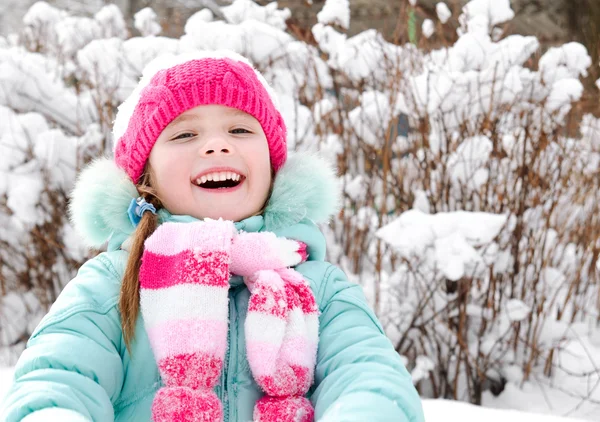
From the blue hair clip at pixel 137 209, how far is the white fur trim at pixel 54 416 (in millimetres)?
633

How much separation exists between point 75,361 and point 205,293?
34 centimetres

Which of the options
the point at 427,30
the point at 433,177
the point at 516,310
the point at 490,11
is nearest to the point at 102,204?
the point at 433,177

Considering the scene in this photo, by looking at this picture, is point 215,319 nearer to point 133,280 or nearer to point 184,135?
point 133,280

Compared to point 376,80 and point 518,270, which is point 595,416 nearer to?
point 518,270

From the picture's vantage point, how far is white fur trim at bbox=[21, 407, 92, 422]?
1386mm

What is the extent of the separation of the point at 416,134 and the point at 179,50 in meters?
1.46

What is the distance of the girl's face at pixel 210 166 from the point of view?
1870 millimetres

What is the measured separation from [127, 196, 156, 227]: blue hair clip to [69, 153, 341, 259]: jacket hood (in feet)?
0.09

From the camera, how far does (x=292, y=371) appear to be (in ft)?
5.54

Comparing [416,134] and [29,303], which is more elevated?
[416,134]

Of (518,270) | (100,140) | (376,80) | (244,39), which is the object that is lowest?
(518,270)

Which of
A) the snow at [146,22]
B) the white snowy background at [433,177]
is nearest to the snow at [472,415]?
the white snowy background at [433,177]

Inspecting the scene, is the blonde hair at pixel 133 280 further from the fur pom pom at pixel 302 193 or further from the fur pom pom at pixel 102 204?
the fur pom pom at pixel 302 193

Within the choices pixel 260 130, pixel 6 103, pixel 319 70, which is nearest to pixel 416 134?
pixel 319 70
